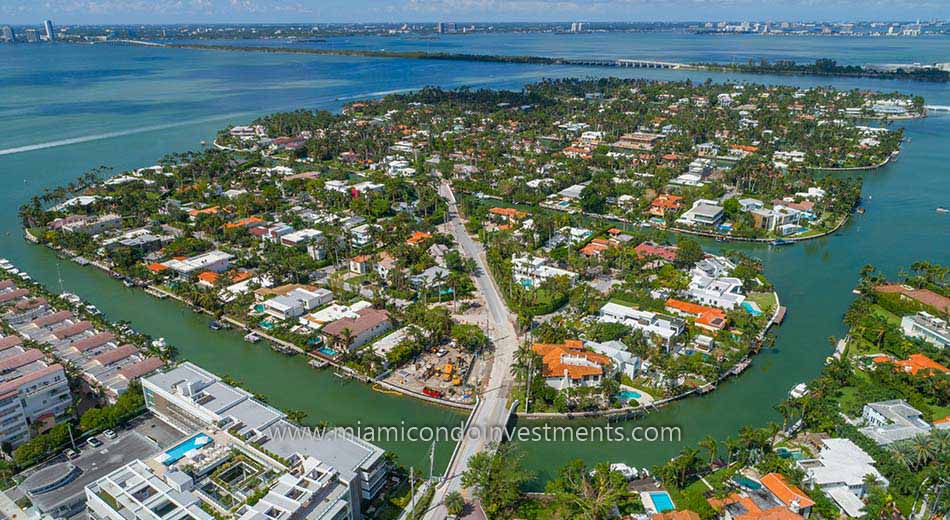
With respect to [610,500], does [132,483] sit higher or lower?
higher

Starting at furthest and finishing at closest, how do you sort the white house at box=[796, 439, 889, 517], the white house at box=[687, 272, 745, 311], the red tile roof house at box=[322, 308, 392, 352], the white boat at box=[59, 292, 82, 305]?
1. the white boat at box=[59, 292, 82, 305]
2. the white house at box=[687, 272, 745, 311]
3. the red tile roof house at box=[322, 308, 392, 352]
4. the white house at box=[796, 439, 889, 517]

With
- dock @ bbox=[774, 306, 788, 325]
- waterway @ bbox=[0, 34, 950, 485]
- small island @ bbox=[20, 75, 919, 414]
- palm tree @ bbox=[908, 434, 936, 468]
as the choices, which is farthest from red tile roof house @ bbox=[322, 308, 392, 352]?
palm tree @ bbox=[908, 434, 936, 468]

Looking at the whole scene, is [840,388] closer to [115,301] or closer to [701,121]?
[115,301]

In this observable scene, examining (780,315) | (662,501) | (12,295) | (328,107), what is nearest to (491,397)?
(662,501)

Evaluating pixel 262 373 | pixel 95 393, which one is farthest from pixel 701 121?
pixel 95 393

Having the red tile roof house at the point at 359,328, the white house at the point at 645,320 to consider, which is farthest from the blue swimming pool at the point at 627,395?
the red tile roof house at the point at 359,328

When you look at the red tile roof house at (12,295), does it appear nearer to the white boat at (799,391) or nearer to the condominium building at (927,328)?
the white boat at (799,391)

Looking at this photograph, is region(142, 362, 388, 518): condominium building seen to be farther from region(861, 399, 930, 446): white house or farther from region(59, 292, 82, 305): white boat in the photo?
region(861, 399, 930, 446): white house
